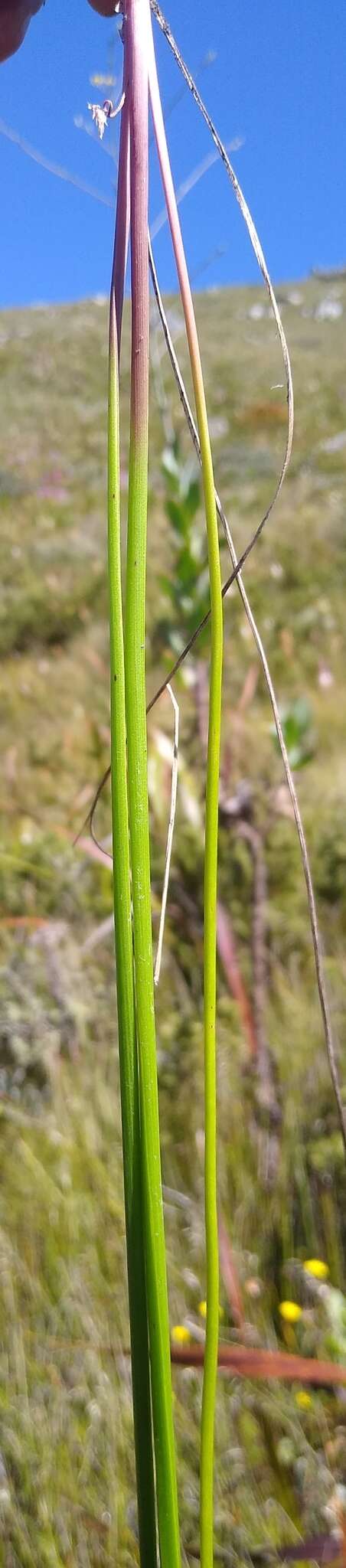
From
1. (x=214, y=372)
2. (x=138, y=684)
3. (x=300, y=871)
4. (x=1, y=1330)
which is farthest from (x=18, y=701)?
(x=214, y=372)

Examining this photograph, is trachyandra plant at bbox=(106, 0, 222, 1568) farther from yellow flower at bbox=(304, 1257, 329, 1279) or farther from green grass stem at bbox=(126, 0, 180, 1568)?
yellow flower at bbox=(304, 1257, 329, 1279)

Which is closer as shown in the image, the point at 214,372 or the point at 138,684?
the point at 138,684

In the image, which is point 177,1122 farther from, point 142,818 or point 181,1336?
point 142,818

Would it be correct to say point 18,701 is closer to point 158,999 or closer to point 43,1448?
point 158,999

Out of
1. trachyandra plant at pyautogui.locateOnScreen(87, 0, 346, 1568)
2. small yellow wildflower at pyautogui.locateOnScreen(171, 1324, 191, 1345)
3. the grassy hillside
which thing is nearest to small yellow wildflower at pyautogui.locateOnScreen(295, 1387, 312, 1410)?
the grassy hillside

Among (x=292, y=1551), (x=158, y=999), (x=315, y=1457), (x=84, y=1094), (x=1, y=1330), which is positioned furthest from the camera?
(x=158, y=999)

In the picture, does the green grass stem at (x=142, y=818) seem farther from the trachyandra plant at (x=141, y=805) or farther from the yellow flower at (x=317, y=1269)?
the yellow flower at (x=317, y=1269)
